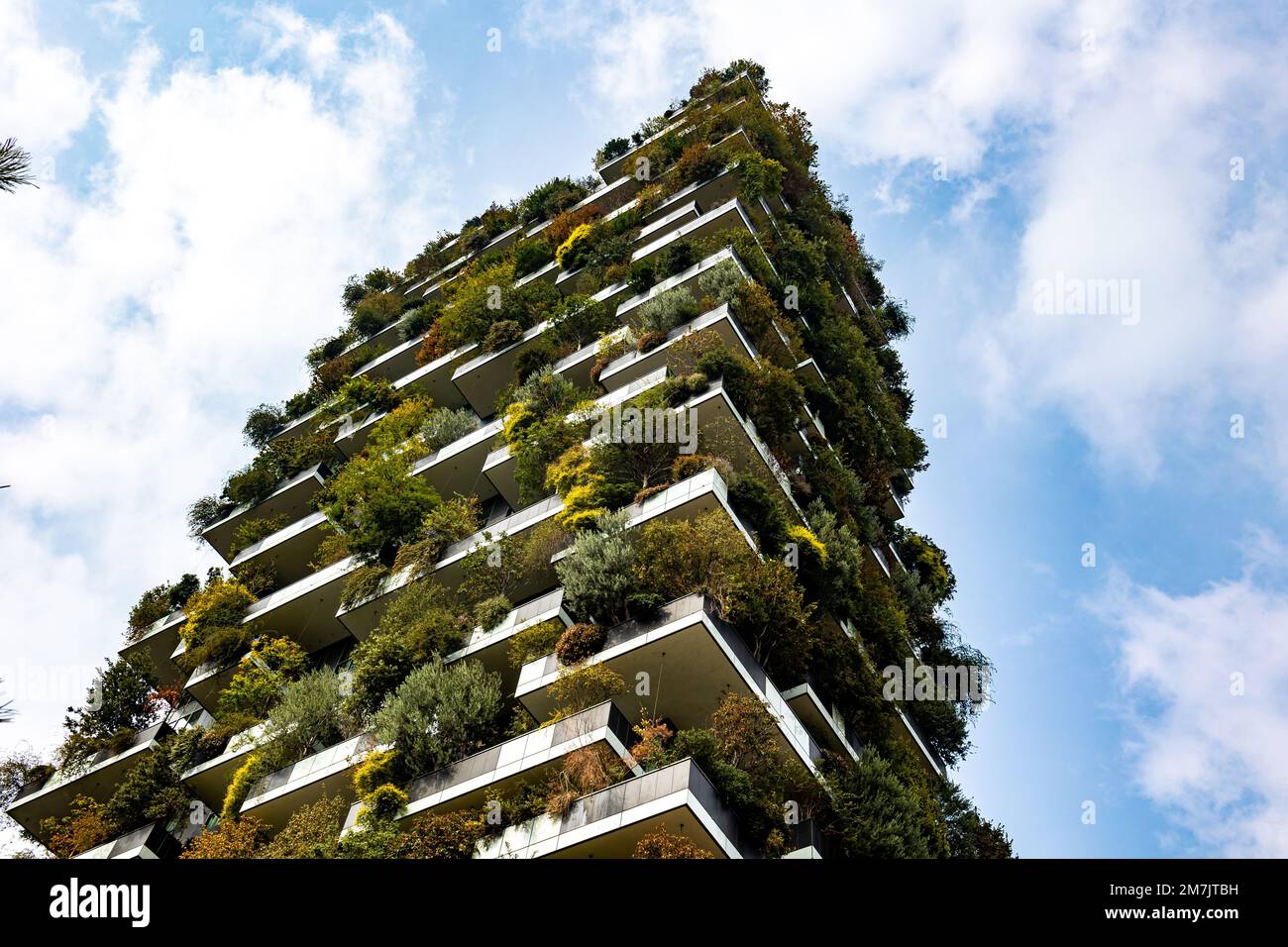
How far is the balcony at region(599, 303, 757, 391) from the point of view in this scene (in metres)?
31.7

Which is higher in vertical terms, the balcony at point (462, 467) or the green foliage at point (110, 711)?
the balcony at point (462, 467)

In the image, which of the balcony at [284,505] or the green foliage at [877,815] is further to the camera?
the balcony at [284,505]

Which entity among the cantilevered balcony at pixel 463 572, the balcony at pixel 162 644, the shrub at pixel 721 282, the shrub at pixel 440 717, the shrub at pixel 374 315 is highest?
the shrub at pixel 374 315

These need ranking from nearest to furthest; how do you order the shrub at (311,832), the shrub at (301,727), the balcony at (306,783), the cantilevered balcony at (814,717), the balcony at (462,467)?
1. the shrub at (311,832)
2. the cantilevered balcony at (814,717)
3. the balcony at (306,783)
4. the shrub at (301,727)
5. the balcony at (462,467)

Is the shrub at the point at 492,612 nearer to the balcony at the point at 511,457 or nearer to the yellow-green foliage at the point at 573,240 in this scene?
the balcony at the point at 511,457

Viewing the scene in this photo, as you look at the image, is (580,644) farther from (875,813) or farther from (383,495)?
(383,495)

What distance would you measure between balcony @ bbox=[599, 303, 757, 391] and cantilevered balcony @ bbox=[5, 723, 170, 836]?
18.4 meters

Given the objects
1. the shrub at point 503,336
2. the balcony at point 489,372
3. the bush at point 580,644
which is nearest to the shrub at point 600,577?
the bush at point 580,644

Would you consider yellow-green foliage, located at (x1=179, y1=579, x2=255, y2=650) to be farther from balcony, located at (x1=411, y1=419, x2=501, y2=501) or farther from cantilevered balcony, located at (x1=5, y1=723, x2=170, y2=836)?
balcony, located at (x1=411, y1=419, x2=501, y2=501)

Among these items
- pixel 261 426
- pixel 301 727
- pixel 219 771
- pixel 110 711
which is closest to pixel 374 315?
pixel 261 426

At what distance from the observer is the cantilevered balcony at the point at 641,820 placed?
59.5 feet

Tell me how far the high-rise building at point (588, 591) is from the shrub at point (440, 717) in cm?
7
